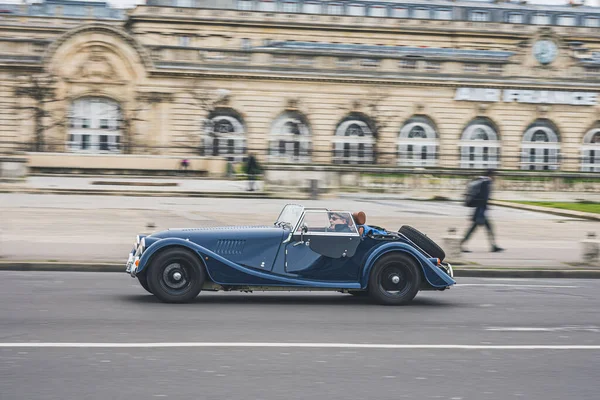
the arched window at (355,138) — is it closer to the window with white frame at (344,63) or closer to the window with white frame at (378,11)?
the window with white frame at (344,63)

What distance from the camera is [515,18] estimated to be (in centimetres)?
8294

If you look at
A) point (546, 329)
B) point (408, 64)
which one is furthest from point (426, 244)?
point (408, 64)

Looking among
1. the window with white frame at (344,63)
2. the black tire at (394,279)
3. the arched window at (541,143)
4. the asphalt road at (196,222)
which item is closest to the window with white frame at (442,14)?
the arched window at (541,143)

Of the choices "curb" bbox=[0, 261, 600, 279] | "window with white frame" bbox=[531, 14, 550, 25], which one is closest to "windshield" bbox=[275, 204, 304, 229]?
"curb" bbox=[0, 261, 600, 279]

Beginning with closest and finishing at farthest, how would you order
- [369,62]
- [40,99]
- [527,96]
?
[40,99] < [369,62] < [527,96]

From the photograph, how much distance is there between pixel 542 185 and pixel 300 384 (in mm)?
36703

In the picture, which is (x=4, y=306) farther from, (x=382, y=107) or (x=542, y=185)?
(x=382, y=107)

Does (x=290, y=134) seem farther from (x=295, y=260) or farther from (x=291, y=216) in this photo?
(x=295, y=260)

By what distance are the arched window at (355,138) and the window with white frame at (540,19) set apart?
99.7 feet

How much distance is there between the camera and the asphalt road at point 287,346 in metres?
6.82

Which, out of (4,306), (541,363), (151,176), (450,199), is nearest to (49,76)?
(151,176)

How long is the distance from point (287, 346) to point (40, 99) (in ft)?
155

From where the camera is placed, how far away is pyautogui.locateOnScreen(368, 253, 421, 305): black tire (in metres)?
11.5

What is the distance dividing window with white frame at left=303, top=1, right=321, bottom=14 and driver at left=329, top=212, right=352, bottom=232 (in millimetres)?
66543
